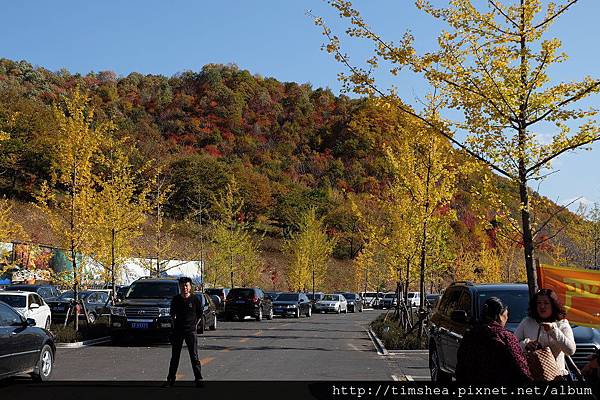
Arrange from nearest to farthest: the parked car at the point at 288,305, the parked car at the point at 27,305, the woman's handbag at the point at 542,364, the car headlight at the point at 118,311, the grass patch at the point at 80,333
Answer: the woman's handbag at the point at 542,364
the grass patch at the point at 80,333
the car headlight at the point at 118,311
the parked car at the point at 27,305
the parked car at the point at 288,305

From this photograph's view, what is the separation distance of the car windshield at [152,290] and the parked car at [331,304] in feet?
114

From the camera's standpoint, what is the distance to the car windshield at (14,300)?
23.4m

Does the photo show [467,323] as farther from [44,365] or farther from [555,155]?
[44,365]

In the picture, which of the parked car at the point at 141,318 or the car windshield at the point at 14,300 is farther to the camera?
the car windshield at the point at 14,300

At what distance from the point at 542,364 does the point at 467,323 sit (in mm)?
3436

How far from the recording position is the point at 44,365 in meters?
12.8

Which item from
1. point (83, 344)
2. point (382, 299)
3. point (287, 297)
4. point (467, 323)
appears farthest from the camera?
point (382, 299)

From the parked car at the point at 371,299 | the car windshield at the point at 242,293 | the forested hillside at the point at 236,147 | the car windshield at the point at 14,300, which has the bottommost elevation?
the parked car at the point at 371,299

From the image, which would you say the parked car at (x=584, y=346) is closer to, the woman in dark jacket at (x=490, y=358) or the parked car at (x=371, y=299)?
the woman in dark jacket at (x=490, y=358)

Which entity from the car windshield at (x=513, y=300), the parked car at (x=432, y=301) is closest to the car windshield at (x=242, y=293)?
the parked car at (x=432, y=301)

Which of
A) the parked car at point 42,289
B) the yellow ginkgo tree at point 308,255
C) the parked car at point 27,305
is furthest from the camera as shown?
the yellow ginkgo tree at point 308,255

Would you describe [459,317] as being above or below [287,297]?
above

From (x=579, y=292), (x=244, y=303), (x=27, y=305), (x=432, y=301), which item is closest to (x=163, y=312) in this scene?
(x=27, y=305)

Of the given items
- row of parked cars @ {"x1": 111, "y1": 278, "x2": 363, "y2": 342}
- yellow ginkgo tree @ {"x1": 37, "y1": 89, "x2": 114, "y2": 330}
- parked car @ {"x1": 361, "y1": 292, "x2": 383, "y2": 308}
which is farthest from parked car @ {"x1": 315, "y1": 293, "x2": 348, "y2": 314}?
yellow ginkgo tree @ {"x1": 37, "y1": 89, "x2": 114, "y2": 330}
